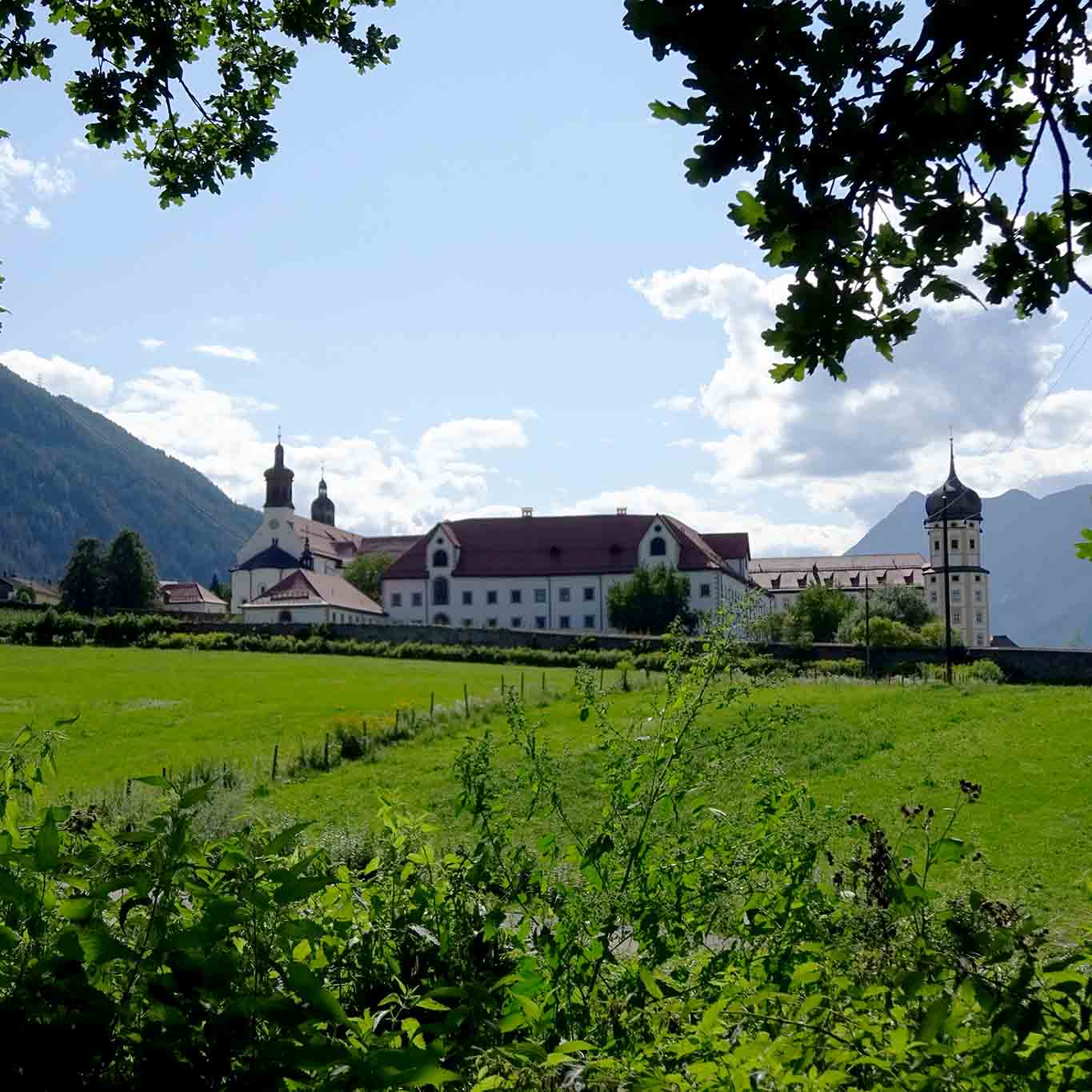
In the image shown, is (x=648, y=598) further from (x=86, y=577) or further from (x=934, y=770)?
(x=934, y=770)

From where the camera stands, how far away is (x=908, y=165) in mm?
3203

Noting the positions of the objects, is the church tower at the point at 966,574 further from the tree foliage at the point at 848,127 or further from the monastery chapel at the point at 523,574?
the tree foliage at the point at 848,127

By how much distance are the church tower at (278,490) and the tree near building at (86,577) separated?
26.1m

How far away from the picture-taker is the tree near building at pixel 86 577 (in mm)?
99812

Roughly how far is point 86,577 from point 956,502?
8239cm

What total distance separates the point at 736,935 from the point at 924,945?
1.16m

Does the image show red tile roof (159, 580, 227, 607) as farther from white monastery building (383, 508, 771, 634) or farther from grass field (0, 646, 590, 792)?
grass field (0, 646, 590, 792)

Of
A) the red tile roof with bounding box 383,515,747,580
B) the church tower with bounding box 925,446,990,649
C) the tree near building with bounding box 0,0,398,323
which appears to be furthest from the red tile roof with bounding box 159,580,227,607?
the tree near building with bounding box 0,0,398,323

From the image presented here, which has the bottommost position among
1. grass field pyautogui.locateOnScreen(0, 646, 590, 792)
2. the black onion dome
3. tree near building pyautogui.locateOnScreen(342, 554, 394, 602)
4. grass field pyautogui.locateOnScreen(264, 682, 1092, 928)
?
grass field pyautogui.locateOnScreen(0, 646, 590, 792)

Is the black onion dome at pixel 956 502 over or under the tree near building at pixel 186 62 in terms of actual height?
over

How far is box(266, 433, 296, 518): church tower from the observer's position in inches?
4970

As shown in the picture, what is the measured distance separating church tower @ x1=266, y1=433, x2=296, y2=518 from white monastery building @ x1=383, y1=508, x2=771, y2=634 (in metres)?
30.0

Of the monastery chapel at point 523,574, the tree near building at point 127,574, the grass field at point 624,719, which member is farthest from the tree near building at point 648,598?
the tree near building at point 127,574

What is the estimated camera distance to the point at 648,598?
83812 mm
